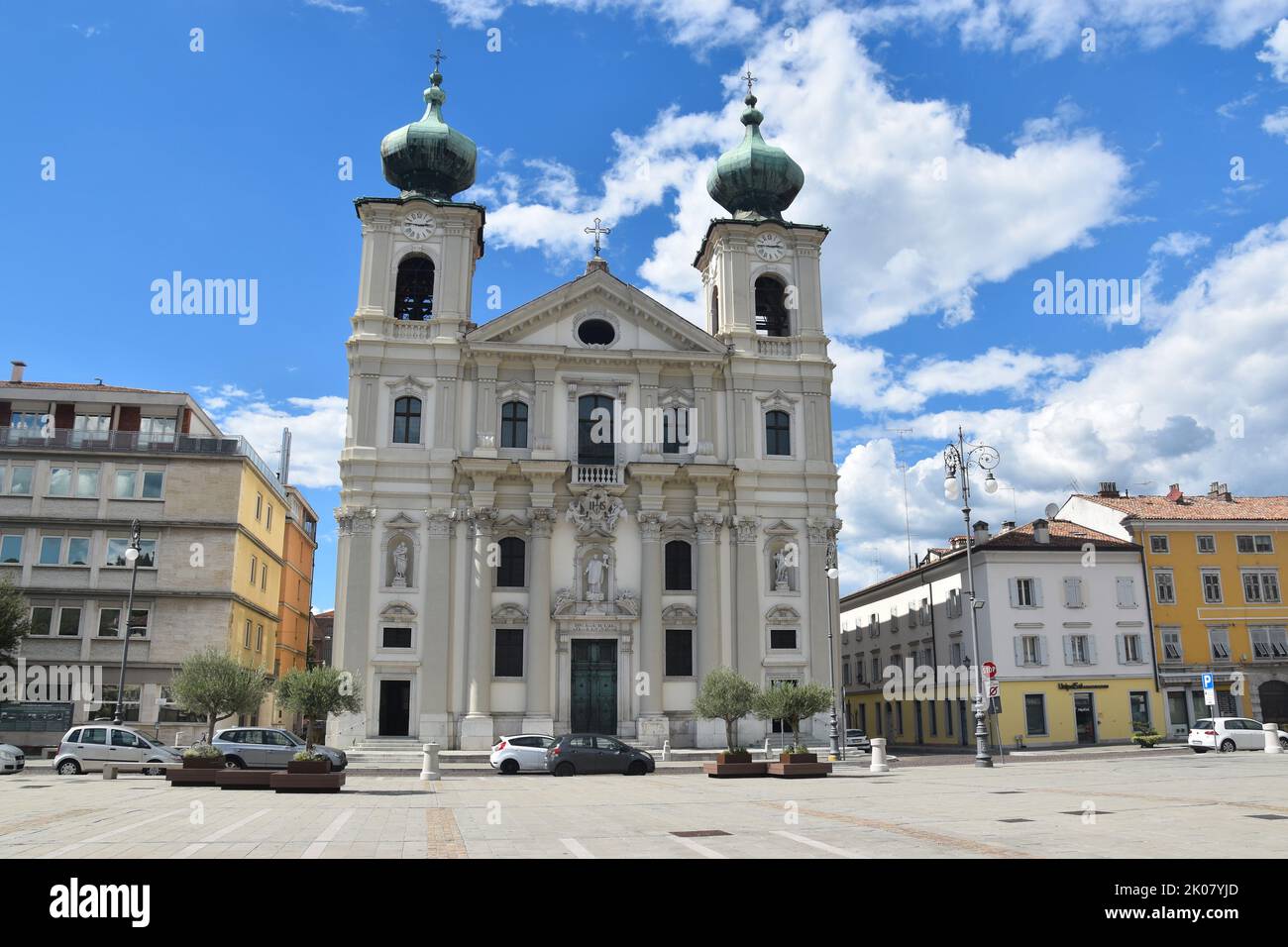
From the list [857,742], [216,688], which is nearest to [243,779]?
[216,688]

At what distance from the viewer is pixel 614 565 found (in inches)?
1628

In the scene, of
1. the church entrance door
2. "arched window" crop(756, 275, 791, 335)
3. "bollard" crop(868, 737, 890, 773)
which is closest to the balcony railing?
the church entrance door

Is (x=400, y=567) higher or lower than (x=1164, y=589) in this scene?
higher

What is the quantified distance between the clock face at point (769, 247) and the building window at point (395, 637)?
2235 centimetres

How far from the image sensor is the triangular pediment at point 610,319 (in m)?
43.4

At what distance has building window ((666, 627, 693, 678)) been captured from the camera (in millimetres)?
40875

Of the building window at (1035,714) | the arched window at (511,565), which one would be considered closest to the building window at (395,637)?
the arched window at (511,565)

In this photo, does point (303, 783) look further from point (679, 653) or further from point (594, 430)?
point (594, 430)

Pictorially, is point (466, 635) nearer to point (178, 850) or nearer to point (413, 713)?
point (413, 713)

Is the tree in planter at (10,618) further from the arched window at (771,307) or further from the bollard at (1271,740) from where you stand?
the bollard at (1271,740)

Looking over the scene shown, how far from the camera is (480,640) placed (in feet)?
130

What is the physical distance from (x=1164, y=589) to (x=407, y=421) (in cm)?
3518

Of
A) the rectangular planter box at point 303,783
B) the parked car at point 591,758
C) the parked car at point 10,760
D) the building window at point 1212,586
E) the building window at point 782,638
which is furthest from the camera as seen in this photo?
the building window at point 1212,586
